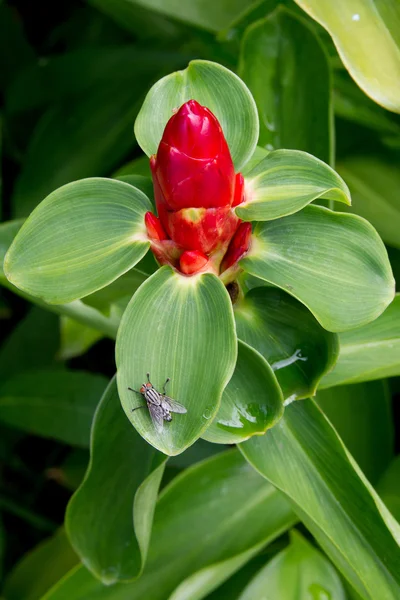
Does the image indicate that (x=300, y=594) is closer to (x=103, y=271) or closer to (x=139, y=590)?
(x=139, y=590)

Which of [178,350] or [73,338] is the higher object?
[178,350]

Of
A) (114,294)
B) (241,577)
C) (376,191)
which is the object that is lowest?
(241,577)

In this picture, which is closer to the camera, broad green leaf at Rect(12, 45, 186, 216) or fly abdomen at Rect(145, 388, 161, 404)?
fly abdomen at Rect(145, 388, 161, 404)

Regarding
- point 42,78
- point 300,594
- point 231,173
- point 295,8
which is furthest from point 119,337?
point 42,78

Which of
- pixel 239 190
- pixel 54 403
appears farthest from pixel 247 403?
pixel 54 403

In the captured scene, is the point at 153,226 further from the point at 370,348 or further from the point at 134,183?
the point at 370,348

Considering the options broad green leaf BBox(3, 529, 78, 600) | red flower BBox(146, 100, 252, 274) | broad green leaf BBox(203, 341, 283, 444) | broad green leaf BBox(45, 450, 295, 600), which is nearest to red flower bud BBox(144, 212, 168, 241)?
red flower BBox(146, 100, 252, 274)

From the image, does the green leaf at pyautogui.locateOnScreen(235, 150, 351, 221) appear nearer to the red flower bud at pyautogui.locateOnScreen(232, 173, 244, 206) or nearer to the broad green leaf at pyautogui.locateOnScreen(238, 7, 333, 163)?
the red flower bud at pyautogui.locateOnScreen(232, 173, 244, 206)
